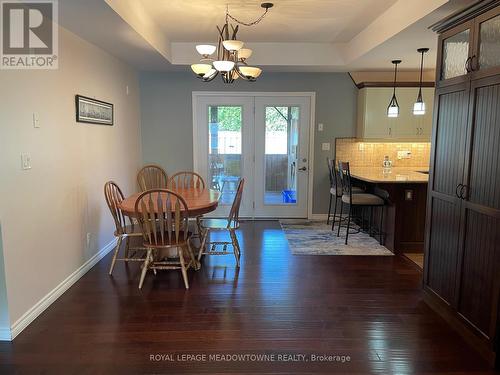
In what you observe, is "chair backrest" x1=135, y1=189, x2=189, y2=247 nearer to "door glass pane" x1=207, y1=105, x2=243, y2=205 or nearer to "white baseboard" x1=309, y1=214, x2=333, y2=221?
"door glass pane" x1=207, y1=105, x2=243, y2=205

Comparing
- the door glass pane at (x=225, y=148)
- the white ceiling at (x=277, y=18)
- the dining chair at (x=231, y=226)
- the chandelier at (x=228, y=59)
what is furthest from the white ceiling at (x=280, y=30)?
the dining chair at (x=231, y=226)

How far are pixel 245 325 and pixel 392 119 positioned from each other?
409cm

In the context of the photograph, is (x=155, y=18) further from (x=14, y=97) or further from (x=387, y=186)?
(x=387, y=186)

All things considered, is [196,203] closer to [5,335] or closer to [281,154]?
[5,335]

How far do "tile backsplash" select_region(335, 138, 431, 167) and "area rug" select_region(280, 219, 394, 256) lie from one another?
118cm

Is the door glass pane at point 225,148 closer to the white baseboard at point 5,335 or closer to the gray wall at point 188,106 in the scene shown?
the gray wall at point 188,106

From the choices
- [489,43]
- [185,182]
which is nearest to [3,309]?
[185,182]

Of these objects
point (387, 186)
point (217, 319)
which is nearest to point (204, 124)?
point (387, 186)

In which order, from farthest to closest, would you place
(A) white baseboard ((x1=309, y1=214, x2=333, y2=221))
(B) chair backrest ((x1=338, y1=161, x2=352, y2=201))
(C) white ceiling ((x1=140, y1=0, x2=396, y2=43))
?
1. (A) white baseboard ((x1=309, y1=214, x2=333, y2=221))
2. (B) chair backrest ((x1=338, y1=161, x2=352, y2=201))
3. (C) white ceiling ((x1=140, y1=0, x2=396, y2=43))

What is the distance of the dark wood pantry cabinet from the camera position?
2240 millimetres

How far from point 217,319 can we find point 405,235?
266 centimetres

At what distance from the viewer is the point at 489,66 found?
7.49ft

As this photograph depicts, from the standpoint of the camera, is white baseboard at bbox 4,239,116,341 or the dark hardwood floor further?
white baseboard at bbox 4,239,116,341

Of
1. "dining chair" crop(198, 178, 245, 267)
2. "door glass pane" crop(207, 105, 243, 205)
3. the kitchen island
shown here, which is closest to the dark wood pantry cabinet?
the kitchen island
